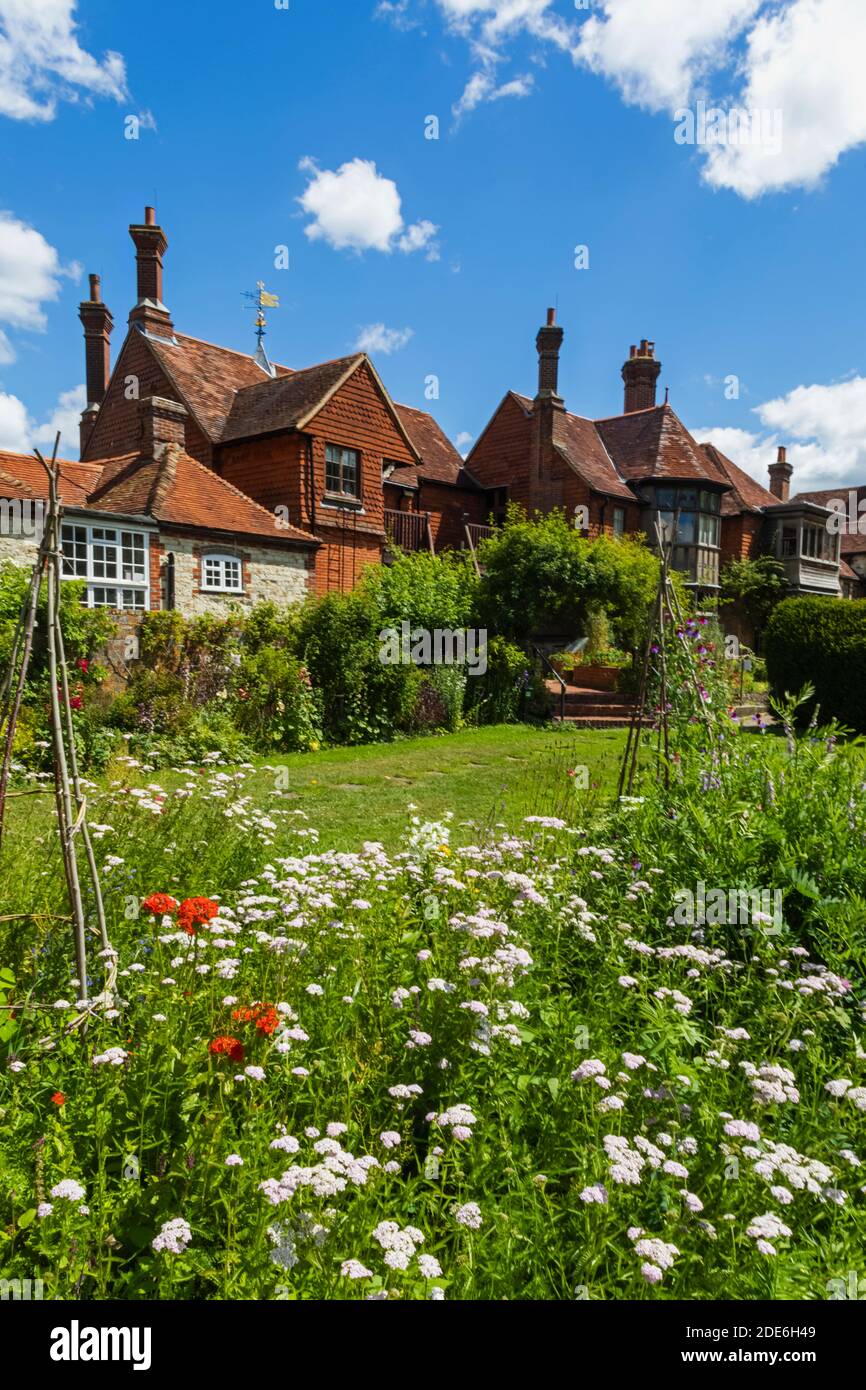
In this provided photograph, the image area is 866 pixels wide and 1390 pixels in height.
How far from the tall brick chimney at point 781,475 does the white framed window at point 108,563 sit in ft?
120

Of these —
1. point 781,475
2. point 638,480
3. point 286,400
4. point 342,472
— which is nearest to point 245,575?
point 342,472

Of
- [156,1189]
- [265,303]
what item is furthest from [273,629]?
[265,303]

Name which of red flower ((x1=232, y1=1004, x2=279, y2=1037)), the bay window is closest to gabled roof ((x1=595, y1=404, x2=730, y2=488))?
the bay window

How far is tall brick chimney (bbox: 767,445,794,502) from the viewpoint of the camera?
42375 mm

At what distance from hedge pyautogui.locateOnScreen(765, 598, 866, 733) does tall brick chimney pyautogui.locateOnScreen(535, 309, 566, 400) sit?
1576 cm

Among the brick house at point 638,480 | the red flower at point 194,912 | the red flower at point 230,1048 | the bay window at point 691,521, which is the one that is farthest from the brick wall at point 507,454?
the red flower at point 230,1048

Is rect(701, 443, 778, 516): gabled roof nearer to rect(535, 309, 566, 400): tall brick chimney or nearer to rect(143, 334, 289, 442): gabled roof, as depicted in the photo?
rect(535, 309, 566, 400): tall brick chimney

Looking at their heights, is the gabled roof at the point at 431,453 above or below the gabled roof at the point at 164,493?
above

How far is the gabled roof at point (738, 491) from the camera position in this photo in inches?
1364

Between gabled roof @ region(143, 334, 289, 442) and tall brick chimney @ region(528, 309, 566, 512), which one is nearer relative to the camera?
gabled roof @ region(143, 334, 289, 442)

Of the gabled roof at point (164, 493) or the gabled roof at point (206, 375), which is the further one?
the gabled roof at point (206, 375)

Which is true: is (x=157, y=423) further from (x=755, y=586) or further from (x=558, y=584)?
(x=755, y=586)

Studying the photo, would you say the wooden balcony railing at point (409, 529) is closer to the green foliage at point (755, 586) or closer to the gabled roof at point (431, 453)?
the gabled roof at point (431, 453)
